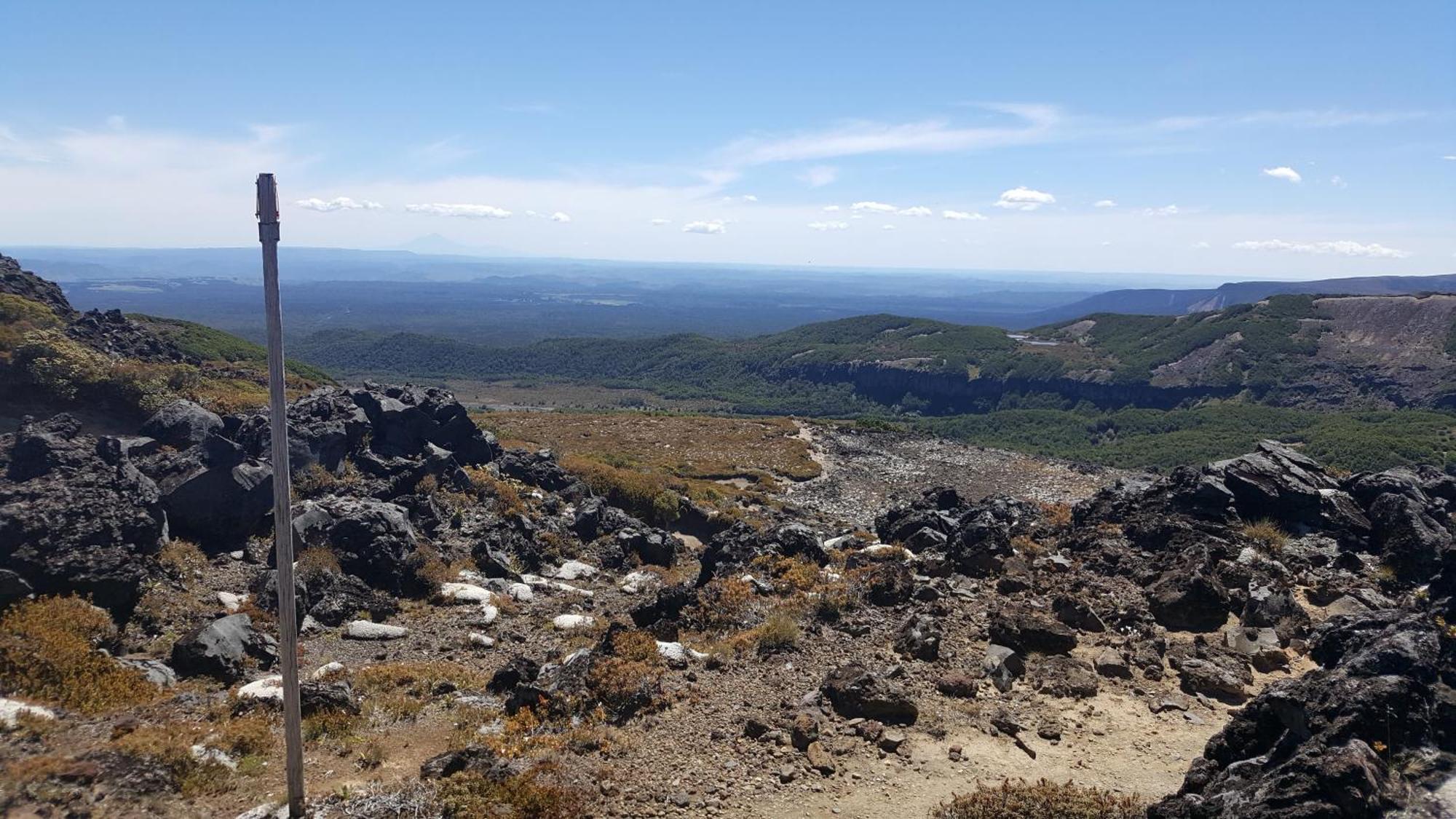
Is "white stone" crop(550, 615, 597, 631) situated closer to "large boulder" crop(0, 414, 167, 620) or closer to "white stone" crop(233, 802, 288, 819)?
"large boulder" crop(0, 414, 167, 620)

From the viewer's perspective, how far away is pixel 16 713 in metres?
8.57

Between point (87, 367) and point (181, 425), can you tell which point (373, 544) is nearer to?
point (181, 425)

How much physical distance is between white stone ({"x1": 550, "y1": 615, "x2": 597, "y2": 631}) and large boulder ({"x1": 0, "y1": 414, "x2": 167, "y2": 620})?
7.56 metres

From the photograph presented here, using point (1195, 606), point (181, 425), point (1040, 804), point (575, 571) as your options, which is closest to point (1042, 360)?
point (575, 571)

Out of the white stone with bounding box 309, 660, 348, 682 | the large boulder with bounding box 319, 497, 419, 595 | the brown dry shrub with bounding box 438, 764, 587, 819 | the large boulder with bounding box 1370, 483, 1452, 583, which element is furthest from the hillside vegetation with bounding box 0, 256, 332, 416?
the large boulder with bounding box 1370, 483, 1452, 583

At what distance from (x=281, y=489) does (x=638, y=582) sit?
1447cm

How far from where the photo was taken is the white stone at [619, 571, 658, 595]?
64.4 feet

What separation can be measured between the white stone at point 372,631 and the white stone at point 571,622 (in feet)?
9.80

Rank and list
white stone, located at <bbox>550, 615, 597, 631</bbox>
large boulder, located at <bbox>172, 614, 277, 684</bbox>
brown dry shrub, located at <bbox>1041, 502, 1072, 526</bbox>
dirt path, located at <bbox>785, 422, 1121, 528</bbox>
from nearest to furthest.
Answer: large boulder, located at <bbox>172, 614, 277, 684</bbox> < white stone, located at <bbox>550, 615, 597, 631</bbox> < brown dry shrub, located at <bbox>1041, 502, 1072, 526</bbox> < dirt path, located at <bbox>785, 422, 1121, 528</bbox>

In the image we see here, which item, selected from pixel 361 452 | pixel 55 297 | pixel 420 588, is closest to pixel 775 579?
pixel 420 588

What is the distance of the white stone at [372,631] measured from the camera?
14.5 metres

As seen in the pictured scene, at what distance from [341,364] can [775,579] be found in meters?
191

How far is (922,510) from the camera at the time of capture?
2411 cm

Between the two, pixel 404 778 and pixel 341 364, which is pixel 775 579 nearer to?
pixel 404 778
